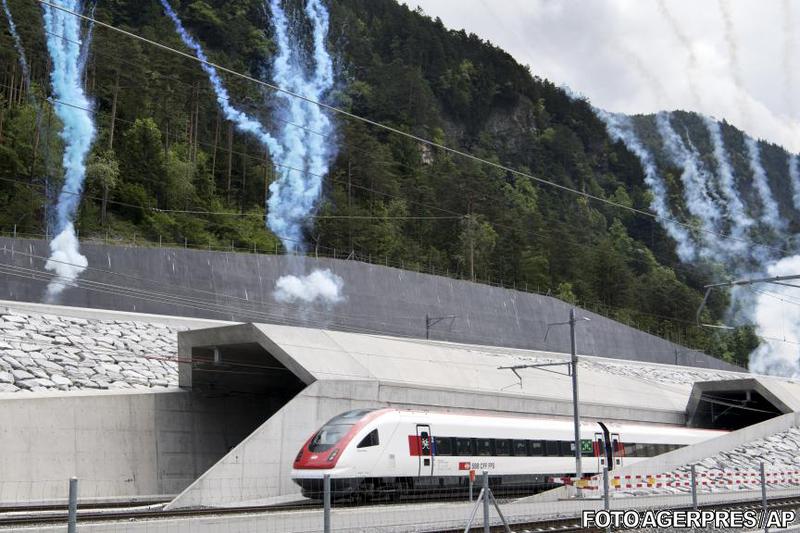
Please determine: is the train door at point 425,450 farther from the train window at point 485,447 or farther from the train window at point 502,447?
the train window at point 502,447

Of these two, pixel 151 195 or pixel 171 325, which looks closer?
pixel 171 325

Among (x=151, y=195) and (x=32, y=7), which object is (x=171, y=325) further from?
(x=32, y=7)

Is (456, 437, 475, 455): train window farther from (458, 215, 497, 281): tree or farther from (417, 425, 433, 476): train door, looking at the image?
(458, 215, 497, 281): tree

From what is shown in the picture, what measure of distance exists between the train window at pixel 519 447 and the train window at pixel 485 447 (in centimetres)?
129

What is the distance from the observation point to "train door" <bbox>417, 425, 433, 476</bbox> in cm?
2839

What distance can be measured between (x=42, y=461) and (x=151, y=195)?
4982 centimetres

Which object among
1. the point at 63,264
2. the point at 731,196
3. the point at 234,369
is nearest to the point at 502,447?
the point at 234,369

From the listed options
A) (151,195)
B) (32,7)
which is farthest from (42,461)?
(32,7)

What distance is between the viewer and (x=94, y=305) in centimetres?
4375

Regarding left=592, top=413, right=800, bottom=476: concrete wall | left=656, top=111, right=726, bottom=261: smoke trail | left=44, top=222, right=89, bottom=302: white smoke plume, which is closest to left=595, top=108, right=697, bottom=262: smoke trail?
left=656, top=111, right=726, bottom=261: smoke trail

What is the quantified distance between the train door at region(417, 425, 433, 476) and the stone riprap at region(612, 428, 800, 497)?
18.4 ft

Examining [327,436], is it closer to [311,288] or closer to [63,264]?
[63,264]

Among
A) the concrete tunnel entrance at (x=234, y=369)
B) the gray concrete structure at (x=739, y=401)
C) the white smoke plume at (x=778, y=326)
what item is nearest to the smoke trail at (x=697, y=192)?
the white smoke plume at (x=778, y=326)

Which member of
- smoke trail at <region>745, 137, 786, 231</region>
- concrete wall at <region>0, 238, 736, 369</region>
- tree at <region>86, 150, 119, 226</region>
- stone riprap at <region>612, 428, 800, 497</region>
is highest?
smoke trail at <region>745, 137, 786, 231</region>
